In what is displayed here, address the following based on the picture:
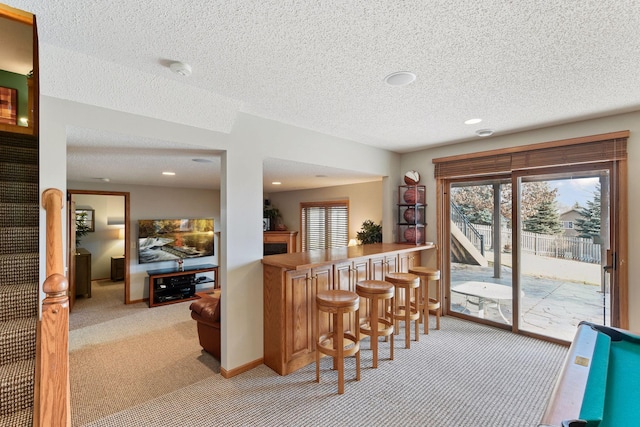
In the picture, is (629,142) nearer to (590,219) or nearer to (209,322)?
(590,219)

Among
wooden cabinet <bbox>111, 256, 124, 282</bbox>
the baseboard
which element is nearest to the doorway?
wooden cabinet <bbox>111, 256, 124, 282</bbox>

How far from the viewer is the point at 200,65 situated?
188 centimetres

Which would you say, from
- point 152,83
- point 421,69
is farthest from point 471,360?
point 152,83

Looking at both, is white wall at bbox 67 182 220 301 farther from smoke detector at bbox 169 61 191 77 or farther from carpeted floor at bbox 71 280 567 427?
smoke detector at bbox 169 61 191 77

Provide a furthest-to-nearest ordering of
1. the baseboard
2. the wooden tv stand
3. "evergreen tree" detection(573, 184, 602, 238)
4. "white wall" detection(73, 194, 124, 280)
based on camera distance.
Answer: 1. "white wall" detection(73, 194, 124, 280)
2. the wooden tv stand
3. "evergreen tree" detection(573, 184, 602, 238)
4. the baseboard

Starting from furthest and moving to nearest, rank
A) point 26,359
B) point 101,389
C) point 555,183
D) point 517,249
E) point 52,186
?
point 517,249 → point 555,183 → point 101,389 → point 52,186 → point 26,359

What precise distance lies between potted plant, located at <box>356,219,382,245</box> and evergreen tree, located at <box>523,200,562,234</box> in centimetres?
198

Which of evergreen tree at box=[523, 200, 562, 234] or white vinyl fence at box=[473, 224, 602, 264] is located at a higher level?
evergreen tree at box=[523, 200, 562, 234]

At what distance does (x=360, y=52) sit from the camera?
174 cm

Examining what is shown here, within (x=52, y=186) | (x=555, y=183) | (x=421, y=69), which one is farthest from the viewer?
(x=555, y=183)

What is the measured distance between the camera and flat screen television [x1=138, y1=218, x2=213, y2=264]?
5.33m

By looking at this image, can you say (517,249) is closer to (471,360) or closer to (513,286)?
(513,286)

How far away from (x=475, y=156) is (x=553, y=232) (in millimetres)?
1251

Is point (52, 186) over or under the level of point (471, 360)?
over
